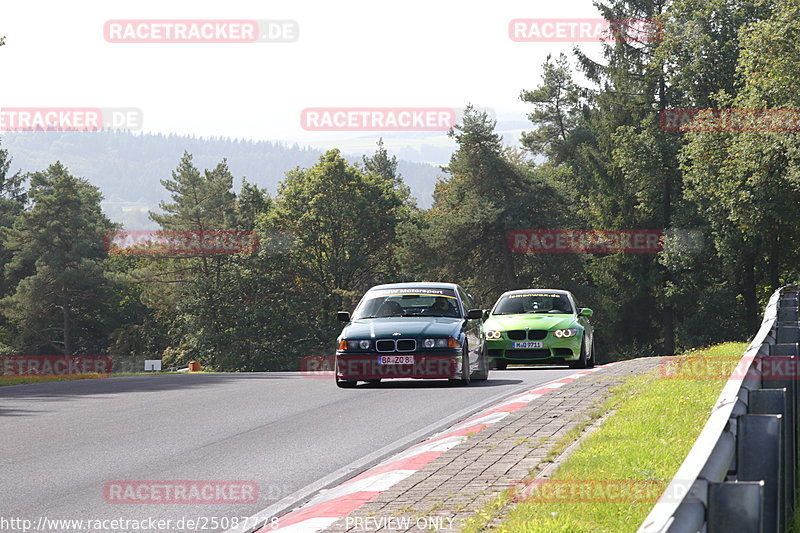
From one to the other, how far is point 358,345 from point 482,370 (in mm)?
2567

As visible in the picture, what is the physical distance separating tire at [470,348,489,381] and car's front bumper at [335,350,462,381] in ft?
4.19

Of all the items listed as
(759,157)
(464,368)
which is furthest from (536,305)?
(759,157)

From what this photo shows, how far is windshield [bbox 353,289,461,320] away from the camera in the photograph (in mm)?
17812

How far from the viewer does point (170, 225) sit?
85.9m

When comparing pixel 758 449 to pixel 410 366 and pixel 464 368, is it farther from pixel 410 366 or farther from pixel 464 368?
pixel 464 368

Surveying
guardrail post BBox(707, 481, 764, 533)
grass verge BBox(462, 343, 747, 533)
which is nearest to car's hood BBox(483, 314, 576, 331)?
grass verge BBox(462, 343, 747, 533)

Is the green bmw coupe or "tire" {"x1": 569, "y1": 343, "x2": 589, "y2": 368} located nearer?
the green bmw coupe

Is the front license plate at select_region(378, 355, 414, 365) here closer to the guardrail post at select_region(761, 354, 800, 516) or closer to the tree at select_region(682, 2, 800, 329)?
the guardrail post at select_region(761, 354, 800, 516)

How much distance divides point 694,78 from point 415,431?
43.3 m

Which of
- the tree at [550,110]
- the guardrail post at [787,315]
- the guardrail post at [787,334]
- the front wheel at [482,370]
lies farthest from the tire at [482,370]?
the tree at [550,110]

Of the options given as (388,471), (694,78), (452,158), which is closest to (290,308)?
(452,158)

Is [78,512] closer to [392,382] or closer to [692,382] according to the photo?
[692,382]

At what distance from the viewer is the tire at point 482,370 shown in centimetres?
1808

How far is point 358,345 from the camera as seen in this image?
16.7 m
